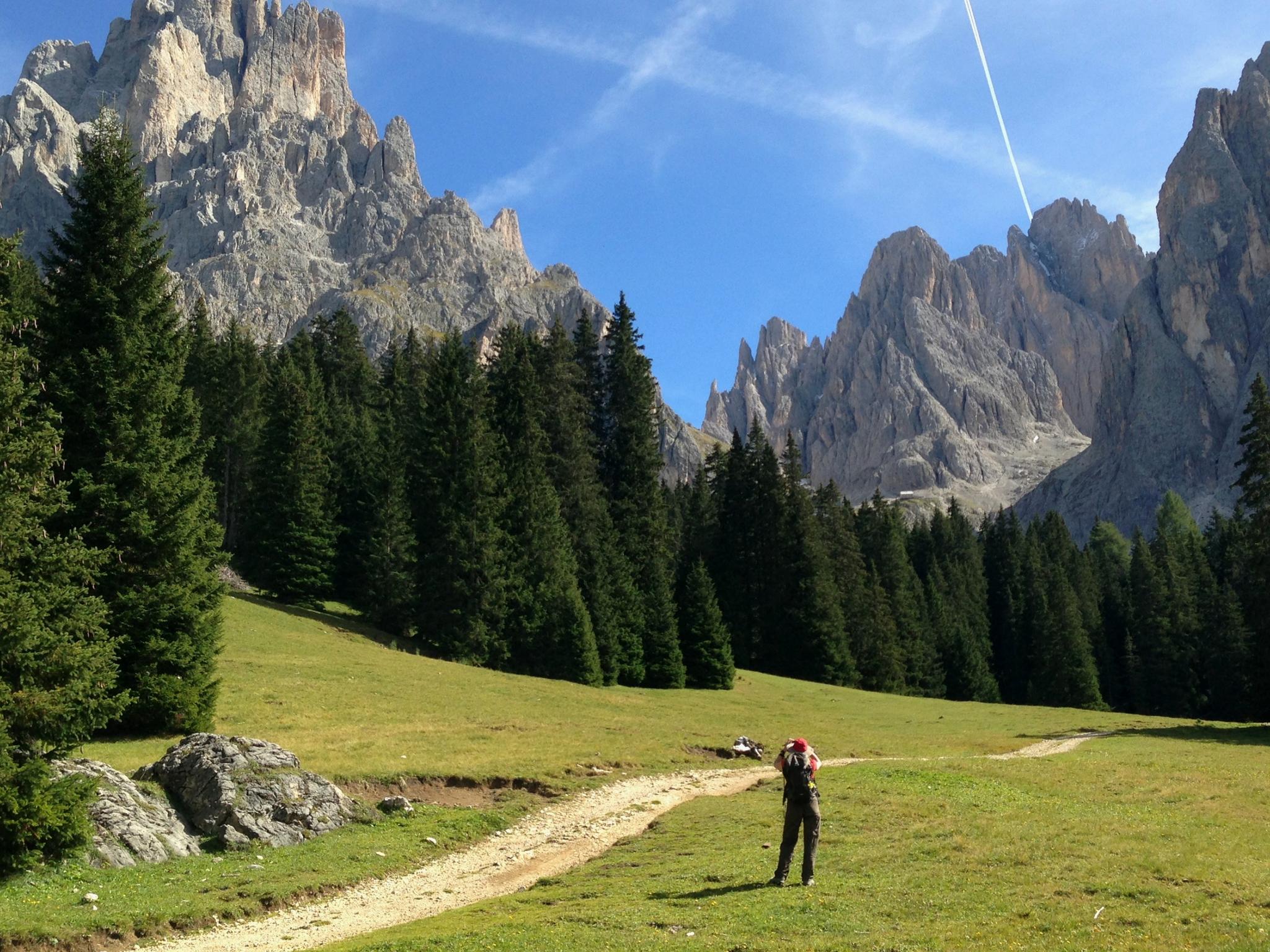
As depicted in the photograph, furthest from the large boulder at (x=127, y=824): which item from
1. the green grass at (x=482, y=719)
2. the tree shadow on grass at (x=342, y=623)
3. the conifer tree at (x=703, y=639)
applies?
the conifer tree at (x=703, y=639)

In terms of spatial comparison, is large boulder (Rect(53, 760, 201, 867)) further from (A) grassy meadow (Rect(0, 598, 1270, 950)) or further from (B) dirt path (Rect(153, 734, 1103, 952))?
(B) dirt path (Rect(153, 734, 1103, 952))

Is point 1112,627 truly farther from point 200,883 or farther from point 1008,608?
point 200,883

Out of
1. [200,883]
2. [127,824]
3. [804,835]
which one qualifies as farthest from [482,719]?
[804,835]

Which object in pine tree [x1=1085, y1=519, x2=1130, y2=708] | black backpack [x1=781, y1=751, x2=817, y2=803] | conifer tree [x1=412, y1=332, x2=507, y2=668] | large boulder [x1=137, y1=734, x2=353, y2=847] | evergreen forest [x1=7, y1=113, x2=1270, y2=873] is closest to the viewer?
black backpack [x1=781, y1=751, x2=817, y2=803]

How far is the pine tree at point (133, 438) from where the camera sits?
86.1 feet

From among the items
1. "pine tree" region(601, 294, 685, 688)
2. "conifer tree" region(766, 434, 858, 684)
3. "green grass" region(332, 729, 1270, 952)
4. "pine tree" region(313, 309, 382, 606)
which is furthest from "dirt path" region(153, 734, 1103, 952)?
"conifer tree" region(766, 434, 858, 684)

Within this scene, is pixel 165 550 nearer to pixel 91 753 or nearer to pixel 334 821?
pixel 91 753

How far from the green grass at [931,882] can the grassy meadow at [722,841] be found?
61 millimetres

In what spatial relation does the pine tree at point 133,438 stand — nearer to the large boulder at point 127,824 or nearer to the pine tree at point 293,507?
the large boulder at point 127,824

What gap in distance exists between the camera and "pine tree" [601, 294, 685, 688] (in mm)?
58000

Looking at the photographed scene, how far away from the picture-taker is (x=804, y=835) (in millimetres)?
15086

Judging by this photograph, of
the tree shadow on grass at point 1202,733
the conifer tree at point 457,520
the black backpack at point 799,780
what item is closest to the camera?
the black backpack at point 799,780

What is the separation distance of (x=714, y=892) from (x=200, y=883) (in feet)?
30.4

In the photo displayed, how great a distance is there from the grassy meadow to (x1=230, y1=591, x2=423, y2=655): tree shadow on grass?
8606 millimetres
